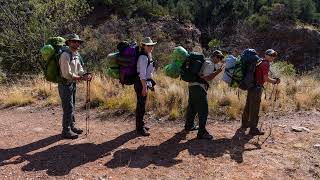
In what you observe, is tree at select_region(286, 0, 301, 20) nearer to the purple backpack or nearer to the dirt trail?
the dirt trail

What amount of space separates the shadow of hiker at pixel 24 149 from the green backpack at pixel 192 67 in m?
2.37

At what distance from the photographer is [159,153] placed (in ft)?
22.1

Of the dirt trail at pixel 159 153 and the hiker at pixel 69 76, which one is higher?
the hiker at pixel 69 76

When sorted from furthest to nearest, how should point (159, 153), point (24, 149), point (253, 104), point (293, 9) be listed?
point (293, 9), point (253, 104), point (24, 149), point (159, 153)

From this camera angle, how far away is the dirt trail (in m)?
6.08

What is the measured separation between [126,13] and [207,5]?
33.1 ft

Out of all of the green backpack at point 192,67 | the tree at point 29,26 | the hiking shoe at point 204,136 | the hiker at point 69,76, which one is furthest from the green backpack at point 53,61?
the tree at point 29,26

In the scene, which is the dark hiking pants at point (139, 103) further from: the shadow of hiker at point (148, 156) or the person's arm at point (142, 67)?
the shadow of hiker at point (148, 156)

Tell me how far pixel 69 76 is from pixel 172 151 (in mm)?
1899

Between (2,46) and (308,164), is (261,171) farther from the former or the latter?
(2,46)

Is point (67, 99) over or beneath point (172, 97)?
over

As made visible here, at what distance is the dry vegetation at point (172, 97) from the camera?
8.99 metres

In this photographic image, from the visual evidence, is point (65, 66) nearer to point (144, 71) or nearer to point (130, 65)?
point (130, 65)

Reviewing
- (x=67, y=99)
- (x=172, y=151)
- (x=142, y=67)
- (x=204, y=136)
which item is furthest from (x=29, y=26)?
(x=172, y=151)
